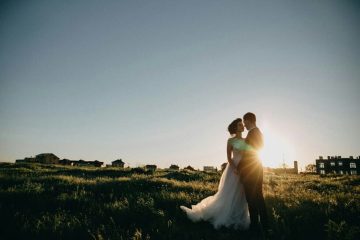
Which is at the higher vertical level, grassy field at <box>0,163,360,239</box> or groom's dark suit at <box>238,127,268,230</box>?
groom's dark suit at <box>238,127,268,230</box>

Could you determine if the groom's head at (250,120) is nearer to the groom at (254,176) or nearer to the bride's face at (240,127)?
the groom at (254,176)

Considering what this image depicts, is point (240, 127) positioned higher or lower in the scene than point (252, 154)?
higher

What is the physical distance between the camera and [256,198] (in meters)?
6.14

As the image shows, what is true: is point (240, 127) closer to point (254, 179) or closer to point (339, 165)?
point (254, 179)

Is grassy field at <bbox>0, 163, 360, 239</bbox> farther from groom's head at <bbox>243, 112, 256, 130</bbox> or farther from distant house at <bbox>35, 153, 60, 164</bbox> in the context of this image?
distant house at <bbox>35, 153, 60, 164</bbox>

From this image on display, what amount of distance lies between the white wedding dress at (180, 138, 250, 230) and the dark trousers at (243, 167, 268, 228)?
465 mm

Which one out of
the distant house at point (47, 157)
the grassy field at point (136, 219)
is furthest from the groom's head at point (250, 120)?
the distant house at point (47, 157)

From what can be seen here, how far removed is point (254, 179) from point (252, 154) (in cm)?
57

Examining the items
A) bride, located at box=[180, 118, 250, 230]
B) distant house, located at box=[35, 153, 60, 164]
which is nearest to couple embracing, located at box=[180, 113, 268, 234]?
bride, located at box=[180, 118, 250, 230]

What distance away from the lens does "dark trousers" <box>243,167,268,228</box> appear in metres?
6.08

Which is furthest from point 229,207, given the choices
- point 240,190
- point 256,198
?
point 256,198

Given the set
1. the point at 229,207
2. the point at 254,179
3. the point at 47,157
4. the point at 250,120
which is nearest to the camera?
the point at 254,179

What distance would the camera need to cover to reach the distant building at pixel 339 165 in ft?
289

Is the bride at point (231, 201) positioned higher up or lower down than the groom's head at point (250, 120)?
lower down
